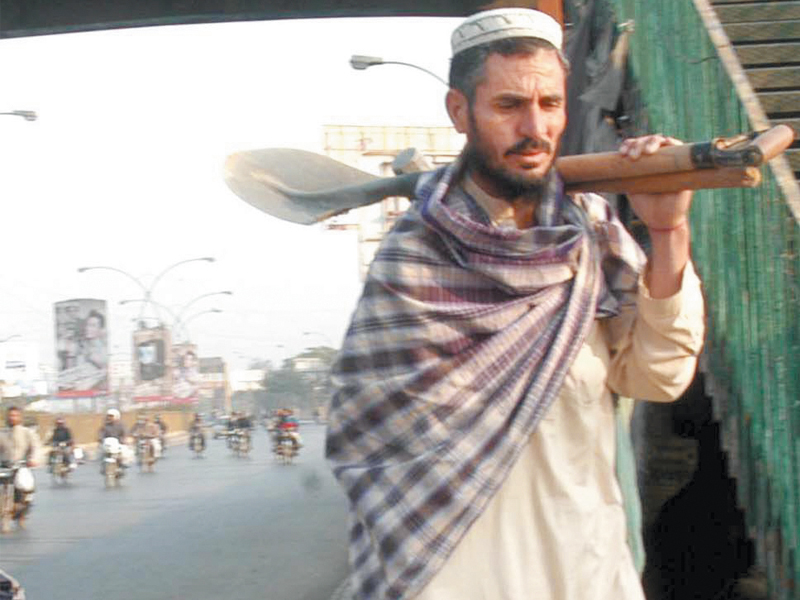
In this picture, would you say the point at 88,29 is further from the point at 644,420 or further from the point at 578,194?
the point at 578,194

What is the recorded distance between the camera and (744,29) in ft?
22.0

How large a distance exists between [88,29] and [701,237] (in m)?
16.8

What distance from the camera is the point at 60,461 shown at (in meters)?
31.2

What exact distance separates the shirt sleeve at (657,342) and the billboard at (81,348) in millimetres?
65143

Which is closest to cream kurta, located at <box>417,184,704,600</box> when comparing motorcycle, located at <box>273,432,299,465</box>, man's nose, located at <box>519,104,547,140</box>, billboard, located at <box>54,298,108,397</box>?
man's nose, located at <box>519,104,547,140</box>

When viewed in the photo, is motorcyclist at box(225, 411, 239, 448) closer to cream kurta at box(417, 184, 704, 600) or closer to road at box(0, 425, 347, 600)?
road at box(0, 425, 347, 600)

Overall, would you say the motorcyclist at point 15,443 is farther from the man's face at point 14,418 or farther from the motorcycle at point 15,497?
the motorcycle at point 15,497

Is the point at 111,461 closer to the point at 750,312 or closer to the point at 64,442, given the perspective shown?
the point at 64,442

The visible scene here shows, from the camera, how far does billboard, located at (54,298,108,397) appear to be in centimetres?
6625

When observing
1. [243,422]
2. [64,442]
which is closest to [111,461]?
[64,442]

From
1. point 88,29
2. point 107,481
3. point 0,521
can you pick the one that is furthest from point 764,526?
point 107,481

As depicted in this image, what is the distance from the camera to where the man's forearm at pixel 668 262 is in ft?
7.63

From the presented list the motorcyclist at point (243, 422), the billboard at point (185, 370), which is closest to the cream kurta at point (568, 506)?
the motorcyclist at point (243, 422)

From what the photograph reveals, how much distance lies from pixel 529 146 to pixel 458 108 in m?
0.17
